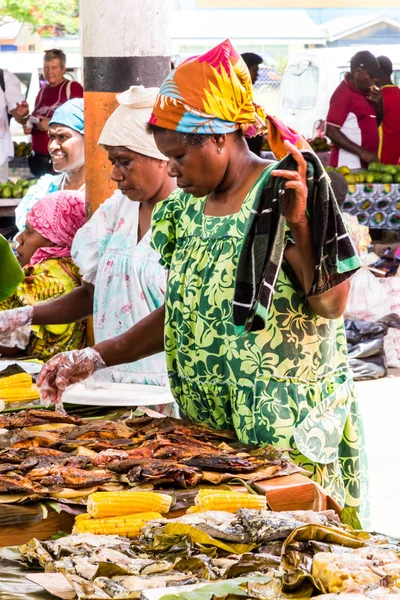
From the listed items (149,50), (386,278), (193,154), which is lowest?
(386,278)

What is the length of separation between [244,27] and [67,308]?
11.9 meters

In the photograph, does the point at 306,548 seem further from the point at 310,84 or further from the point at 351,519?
the point at 310,84

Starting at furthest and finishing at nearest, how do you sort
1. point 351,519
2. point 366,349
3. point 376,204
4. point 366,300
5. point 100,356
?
point 376,204
point 366,300
point 366,349
point 100,356
point 351,519

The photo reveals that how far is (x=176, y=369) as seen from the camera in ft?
9.83

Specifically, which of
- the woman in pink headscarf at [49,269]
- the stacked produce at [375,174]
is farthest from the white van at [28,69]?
the woman in pink headscarf at [49,269]

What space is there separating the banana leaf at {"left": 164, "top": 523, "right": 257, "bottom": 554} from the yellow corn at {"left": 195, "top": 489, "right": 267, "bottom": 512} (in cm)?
17

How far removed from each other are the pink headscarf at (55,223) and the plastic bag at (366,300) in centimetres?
344

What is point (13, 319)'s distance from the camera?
3861 millimetres

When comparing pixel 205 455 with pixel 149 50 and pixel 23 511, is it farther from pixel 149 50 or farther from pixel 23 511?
pixel 149 50

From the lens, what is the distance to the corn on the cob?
2.23 metres

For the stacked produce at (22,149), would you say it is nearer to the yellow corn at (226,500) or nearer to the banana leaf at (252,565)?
the yellow corn at (226,500)

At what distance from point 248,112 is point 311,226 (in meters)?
0.47

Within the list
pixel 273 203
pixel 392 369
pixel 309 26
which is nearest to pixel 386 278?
pixel 392 369

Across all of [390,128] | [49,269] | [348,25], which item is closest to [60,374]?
[49,269]
